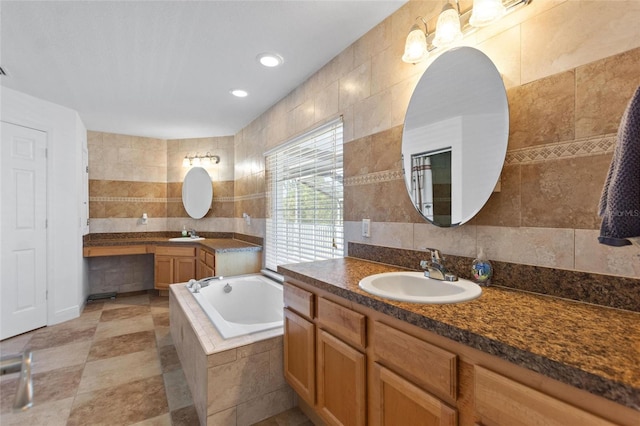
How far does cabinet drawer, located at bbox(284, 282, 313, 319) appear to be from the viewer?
1517mm

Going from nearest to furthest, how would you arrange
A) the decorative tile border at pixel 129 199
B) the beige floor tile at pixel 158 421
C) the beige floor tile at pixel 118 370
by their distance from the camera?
the beige floor tile at pixel 158 421 → the beige floor tile at pixel 118 370 → the decorative tile border at pixel 129 199

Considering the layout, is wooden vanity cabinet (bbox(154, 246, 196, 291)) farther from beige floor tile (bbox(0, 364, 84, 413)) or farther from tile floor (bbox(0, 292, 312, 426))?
beige floor tile (bbox(0, 364, 84, 413))

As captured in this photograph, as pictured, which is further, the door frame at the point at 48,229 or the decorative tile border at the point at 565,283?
the door frame at the point at 48,229

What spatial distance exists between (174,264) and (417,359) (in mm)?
3741

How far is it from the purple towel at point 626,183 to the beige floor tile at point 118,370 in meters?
2.68

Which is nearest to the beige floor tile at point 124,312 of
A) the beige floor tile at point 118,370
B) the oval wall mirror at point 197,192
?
the beige floor tile at point 118,370

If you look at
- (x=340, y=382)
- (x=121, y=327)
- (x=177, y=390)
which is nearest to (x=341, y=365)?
(x=340, y=382)

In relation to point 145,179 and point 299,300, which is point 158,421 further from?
point 145,179

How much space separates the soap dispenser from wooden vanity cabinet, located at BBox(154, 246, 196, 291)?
355 cm

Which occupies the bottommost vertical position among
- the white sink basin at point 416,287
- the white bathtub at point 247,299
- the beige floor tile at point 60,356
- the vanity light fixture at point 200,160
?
the beige floor tile at point 60,356

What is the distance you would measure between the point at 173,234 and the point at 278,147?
2560mm

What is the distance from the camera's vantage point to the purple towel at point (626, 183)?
2.24 ft

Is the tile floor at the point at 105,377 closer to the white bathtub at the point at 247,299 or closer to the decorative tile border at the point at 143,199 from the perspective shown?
the white bathtub at the point at 247,299

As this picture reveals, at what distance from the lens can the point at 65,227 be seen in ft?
10.5
